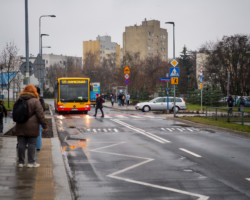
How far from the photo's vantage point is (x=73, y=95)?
34.3 metres

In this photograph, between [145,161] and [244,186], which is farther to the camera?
[145,161]

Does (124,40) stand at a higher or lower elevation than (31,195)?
higher

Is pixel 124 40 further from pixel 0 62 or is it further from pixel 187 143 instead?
pixel 187 143

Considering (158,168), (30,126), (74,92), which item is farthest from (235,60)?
(30,126)

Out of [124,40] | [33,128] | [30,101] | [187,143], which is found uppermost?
[124,40]

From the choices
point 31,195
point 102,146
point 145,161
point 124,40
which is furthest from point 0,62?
point 124,40

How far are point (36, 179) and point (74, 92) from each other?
89.0 feet

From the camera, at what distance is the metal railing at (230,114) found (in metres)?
20.8

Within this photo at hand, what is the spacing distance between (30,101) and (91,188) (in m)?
2.39

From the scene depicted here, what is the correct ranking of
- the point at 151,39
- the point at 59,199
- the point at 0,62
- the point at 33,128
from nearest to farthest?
the point at 59,199 < the point at 33,128 < the point at 0,62 < the point at 151,39

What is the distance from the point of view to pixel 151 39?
136125 mm

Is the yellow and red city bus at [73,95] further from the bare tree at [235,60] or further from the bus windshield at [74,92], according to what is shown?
the bare tree at [235,60]

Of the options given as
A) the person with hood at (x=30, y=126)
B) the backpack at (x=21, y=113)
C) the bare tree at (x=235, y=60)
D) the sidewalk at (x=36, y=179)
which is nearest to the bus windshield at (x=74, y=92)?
the sidewalk at (x=36, y=179)

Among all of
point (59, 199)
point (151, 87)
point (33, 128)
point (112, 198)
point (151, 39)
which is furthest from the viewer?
point (151, 39)
